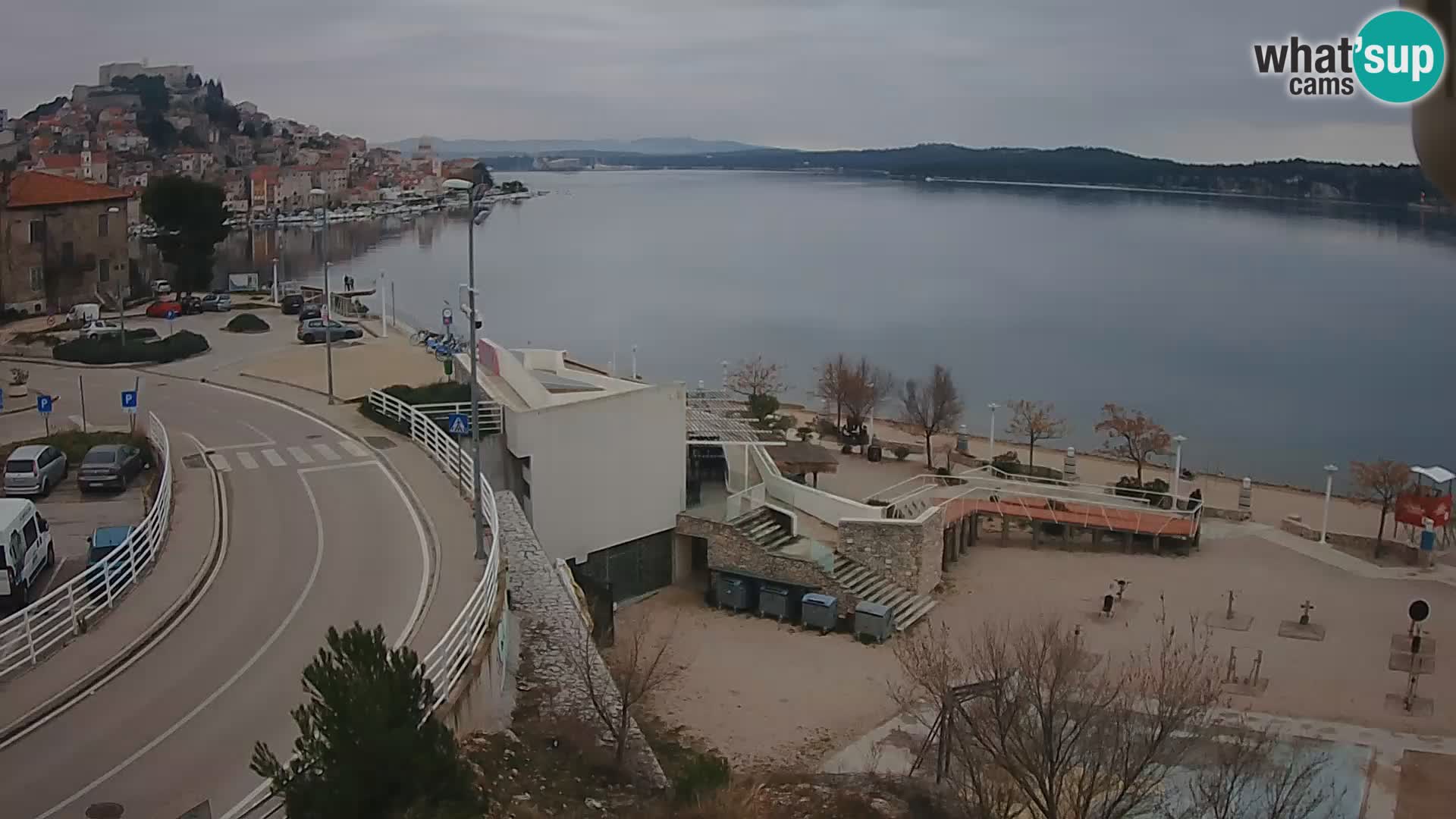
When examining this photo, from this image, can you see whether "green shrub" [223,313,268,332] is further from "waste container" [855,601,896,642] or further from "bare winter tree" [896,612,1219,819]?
"bare winter tree" [896,612,1219,819]

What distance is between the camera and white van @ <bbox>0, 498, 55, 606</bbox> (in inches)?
581

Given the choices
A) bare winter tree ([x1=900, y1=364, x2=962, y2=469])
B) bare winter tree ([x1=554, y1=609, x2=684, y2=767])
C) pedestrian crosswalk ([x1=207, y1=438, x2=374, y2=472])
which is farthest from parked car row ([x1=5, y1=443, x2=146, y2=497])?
bare winter tree ([x1=900, y1=364, x2=962, y2=469])

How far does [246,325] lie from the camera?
40344 mm

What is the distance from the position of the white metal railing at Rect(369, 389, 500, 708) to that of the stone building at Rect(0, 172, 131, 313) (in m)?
27.0

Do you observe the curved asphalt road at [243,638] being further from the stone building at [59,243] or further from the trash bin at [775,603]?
the stone building at [59,243]

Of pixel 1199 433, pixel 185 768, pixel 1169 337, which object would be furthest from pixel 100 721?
pixel 1169 337

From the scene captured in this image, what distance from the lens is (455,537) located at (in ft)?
56.6

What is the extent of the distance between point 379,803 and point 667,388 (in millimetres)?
16031

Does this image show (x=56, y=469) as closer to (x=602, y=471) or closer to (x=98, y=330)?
(x=602, y=471)

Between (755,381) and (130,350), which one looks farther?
(755,381)

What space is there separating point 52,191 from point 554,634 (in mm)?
39428

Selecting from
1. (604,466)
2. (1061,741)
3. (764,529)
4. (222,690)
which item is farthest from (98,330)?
(1061,741)

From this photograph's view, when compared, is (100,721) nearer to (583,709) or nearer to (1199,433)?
(583,709)

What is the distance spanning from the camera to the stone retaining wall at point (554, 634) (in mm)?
13523
